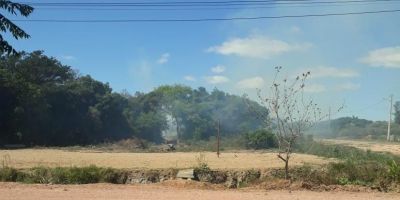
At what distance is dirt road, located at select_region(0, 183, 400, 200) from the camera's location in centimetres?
1512

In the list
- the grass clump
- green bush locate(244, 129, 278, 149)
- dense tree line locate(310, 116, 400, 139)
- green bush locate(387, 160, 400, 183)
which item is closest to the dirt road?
green bush locate(387, 160, 400, 183)

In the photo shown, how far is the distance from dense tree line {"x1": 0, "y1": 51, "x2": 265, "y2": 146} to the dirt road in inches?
962

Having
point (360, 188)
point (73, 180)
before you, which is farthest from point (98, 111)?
point (360, 188)

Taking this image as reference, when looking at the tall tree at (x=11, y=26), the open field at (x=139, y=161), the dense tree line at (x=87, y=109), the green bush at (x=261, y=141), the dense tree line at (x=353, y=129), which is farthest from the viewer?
the dense tree line at (x=353, y=129)

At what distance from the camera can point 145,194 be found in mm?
16016

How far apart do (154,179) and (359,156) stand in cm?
2133

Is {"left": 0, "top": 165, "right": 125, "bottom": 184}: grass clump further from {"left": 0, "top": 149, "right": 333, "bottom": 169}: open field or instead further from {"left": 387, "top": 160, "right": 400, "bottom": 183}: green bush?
{"left": 387, "top": 160, "right": 400, "bottom": 183}: green bush

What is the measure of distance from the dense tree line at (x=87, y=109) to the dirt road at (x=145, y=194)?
80.1 ft

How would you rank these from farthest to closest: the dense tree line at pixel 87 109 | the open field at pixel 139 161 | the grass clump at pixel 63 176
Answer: the dense tree line at pixel 87 109
the open field at pixel 139 161
the grass clump at pixel 63 176

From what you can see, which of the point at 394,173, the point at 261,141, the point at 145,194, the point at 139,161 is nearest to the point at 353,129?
the point at 261,141

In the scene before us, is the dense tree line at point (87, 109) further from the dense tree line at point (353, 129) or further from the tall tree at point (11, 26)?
the tall tree at point (11, 26)

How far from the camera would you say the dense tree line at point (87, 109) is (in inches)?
2482

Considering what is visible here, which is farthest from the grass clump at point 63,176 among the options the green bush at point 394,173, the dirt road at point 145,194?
the green bush at point 394,173

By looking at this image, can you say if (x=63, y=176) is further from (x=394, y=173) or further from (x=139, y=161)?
(x=139, y=161)
